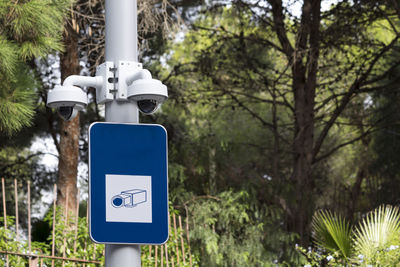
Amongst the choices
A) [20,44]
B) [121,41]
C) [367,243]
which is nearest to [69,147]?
[20,44]

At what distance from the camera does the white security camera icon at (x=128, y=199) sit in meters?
4.00

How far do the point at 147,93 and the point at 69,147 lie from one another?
244 inches

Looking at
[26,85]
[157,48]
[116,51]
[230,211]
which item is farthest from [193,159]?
[116,51]

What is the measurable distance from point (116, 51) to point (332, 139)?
47.8 ft

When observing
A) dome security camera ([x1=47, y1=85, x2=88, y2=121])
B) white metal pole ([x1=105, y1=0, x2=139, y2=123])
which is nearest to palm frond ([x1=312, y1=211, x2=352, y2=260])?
white metal pole ([x1=105, y1=0, x2=139, y2=123])

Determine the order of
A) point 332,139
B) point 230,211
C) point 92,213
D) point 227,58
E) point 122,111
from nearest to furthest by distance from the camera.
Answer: point 92,213
point 122,111
point 230,211
point 227,58
point 332,139

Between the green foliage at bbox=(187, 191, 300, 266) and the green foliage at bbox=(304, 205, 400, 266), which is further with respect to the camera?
the green foliage at bbox=(187, 191, 300, 266)

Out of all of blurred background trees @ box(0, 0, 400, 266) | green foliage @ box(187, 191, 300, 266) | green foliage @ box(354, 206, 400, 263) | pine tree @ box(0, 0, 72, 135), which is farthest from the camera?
blurred background trees @ box(0, 0, 400, 266)

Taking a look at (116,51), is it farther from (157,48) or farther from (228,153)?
(157,48)

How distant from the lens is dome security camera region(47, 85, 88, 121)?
429 cm

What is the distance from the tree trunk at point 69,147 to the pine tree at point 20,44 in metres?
2.51

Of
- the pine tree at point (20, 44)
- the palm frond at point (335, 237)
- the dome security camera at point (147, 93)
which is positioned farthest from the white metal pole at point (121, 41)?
the palm frond at point (335, 237)

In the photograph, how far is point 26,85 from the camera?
24.1ft

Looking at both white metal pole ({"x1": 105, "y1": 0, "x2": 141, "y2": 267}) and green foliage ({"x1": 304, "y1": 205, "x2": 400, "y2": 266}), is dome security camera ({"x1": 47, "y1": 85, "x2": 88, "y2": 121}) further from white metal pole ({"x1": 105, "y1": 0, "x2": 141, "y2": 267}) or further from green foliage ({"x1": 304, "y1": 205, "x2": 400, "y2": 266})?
green foliage ({"x1": 304, "y1": 205, "x2": 400, "y2": 266})
